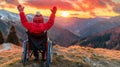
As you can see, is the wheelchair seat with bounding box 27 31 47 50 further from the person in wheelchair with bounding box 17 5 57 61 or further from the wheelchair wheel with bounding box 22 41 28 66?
the wheelchair wheel with bounding box 22 41 28 66

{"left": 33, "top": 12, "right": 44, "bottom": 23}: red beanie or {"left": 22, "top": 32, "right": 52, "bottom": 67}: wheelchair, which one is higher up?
{"left": 33, "top": 12, "right": 44, "bottom": 23}: red beanie

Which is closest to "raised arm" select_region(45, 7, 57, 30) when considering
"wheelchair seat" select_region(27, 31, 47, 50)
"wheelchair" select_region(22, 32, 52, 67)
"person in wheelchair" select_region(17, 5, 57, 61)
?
"person in wheelchair" select_region(17, 5, 57, 61)

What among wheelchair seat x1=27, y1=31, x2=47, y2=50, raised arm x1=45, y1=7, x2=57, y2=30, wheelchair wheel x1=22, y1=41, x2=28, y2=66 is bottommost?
wheelchair wheel x1=22, y1=41, x2=28, y2=66

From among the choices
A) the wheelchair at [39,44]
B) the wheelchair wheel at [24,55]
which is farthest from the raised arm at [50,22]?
the wheelchair wheel at [24,55]

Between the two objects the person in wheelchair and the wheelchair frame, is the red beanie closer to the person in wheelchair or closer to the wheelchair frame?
the person in wheelchair

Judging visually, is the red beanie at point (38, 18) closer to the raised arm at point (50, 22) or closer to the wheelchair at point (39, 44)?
the raised arm at point (50, 22)

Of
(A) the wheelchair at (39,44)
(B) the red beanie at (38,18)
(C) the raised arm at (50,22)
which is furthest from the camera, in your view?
(A) the wheelchair at (39,44)

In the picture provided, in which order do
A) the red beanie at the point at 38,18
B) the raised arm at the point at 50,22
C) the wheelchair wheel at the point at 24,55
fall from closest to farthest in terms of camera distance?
the raised arm at the point at 50,22 < the red beanie at the point at 38,18 < the wheelchair wheel at the point at 24,55

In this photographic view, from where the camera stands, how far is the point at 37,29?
19.2m

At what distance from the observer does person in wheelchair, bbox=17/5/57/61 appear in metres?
19.2

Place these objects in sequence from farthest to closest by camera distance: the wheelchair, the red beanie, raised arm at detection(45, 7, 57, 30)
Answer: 1. the wheelchair
2. the red beanie
3. raised arm at detection(45, 7, 57, 30)

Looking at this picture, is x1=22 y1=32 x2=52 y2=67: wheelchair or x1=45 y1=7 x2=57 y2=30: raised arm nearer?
x1=45 y1=7 x2=57 y2=30: raised arm

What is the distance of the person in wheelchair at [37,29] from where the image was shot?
63.0 feet

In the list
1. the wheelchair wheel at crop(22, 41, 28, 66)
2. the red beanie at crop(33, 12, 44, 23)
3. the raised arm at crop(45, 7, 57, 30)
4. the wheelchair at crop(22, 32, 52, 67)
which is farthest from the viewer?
the wheelchair wheel at crop(22, 41, 28, 66)
